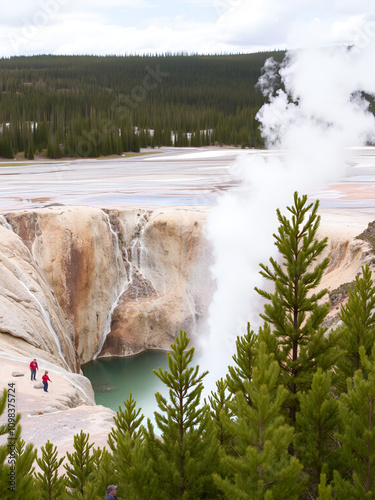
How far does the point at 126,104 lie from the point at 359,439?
337ft

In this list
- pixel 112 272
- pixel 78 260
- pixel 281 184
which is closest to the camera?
pixel 78 260

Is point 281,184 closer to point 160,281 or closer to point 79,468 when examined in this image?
point 160,281

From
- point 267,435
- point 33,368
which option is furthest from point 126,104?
point 267,435

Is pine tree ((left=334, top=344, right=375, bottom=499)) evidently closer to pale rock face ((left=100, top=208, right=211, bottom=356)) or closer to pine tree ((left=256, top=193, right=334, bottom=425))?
pine tree ((left=256, top=193, right=334, bottom=425))

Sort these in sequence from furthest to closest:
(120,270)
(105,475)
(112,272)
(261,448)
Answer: (120,270) < (112,272) < (105,475) < (261,448)

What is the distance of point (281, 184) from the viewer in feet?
112

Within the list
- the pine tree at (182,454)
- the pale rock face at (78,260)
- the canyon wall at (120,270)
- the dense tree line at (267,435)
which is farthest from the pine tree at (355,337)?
the pale rock face at (78,260)

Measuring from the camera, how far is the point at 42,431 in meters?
13.1

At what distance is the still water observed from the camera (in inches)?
921

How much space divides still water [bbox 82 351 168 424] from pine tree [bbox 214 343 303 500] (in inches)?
590

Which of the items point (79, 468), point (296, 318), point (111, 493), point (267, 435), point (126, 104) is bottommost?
point (79, 468)

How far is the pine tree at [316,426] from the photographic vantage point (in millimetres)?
8289

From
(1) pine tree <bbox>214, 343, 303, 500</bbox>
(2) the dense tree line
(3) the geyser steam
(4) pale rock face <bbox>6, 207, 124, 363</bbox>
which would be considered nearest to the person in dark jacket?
(2) the dense tree line

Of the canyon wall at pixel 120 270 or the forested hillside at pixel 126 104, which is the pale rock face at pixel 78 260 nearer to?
the canyon wall at pixel 120 270
